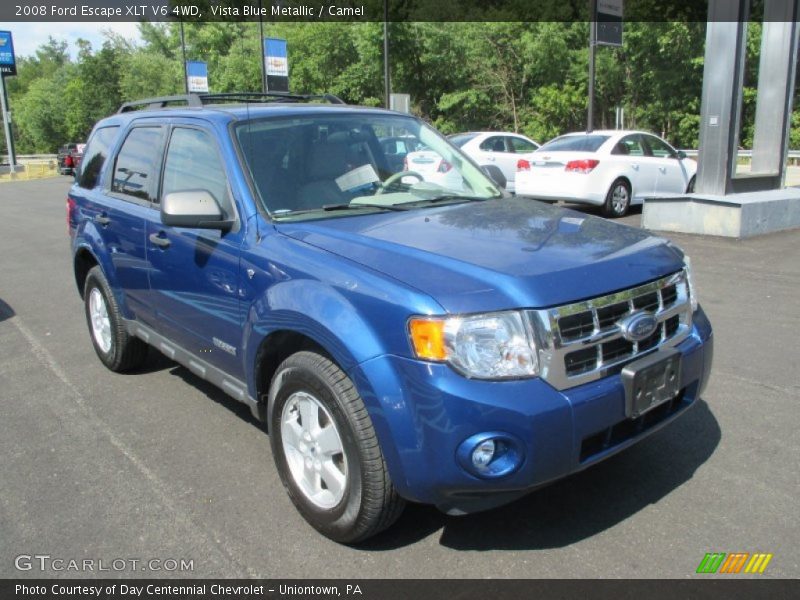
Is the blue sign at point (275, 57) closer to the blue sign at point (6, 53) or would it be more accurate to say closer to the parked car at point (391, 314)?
the parked car at point (391, 314)

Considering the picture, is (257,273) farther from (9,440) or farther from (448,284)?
(9,440)

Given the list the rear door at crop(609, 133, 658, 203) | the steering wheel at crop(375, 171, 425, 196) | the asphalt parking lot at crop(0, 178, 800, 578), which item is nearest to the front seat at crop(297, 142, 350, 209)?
the steering wheel at crop(375, 171, 425, 196)

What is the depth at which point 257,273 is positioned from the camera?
128 inches

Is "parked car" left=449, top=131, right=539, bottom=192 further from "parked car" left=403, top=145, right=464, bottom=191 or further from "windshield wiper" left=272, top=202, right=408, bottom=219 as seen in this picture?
"windshield wiper" left=272, top=202, right=408, bottom=219

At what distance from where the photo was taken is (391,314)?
2609 mm

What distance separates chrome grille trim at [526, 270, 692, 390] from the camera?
257 cm

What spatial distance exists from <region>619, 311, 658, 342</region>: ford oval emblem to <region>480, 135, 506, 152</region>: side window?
13.8 meters

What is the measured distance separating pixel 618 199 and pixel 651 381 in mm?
10601

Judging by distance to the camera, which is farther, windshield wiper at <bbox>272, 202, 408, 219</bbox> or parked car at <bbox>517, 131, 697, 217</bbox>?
parked car at <bbox>517, 131, 697, 217</bbox>

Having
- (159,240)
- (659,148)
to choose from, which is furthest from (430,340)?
(659,148)

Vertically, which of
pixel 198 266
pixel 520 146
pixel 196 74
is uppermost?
pixel 196 74

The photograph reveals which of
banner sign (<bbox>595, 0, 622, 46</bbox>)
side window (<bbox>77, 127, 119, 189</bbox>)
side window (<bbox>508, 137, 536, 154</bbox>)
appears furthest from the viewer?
banner sign (<bbox>595, 0, 622, 46</bbox>)

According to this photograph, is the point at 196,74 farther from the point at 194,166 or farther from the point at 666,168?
the point at 194,166
